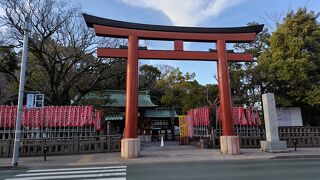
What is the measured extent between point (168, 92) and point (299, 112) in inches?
686

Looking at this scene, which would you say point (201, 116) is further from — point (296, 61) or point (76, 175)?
point (76, 175)

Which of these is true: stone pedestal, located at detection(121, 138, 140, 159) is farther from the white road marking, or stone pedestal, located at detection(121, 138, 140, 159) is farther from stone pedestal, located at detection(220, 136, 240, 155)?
stone pedestal, located at detection(220, 136, 240, 155)

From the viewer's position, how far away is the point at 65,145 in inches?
827

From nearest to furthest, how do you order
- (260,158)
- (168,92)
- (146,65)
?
(260,158), (168,92), (146,65)

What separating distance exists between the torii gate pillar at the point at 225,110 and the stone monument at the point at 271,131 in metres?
2.49

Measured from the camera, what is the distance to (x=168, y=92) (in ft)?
133

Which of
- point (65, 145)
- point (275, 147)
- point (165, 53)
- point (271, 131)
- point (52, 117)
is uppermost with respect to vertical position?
point (165, 53)

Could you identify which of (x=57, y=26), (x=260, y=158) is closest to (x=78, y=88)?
(x=57, y=26)

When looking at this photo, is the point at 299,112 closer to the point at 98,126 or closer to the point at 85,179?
the point at 98,126

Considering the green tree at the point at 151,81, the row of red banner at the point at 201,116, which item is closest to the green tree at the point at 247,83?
the row of red banner at the point at 201,116

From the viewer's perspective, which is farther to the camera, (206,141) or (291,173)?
(206,141)

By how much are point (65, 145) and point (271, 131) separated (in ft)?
45.6

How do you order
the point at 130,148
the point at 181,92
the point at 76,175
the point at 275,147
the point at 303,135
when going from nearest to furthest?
the point at 76,175 < the point at 130,148 < the point at 275,147 < the point at 303,135 < the point at 181,92

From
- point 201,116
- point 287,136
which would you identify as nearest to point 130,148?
point 201,116
